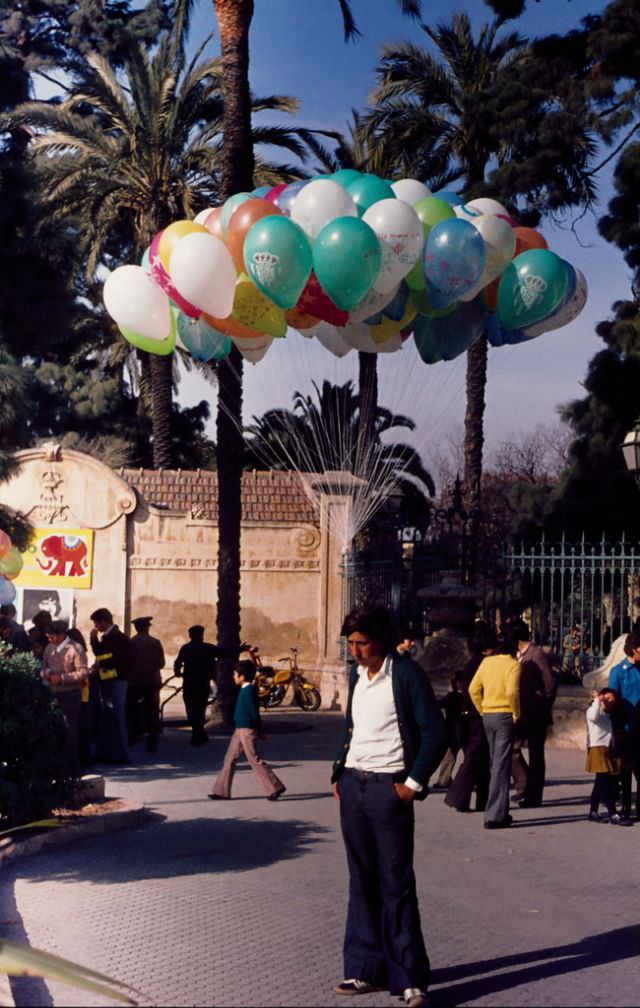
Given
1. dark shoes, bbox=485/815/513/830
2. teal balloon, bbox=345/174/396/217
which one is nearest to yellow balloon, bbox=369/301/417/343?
teal balloon, bbox=345/174/396/217

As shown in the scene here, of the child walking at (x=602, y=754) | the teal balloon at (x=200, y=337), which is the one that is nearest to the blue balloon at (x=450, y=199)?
the teal balloon at (x=200, y=337)

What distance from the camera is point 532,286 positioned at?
13125mm

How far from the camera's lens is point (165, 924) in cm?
744

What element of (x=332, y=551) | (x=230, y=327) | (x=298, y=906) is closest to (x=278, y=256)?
(x=230, y=327)

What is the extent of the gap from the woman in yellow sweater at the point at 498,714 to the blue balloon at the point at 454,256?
140 inches

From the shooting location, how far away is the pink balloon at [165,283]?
1307cm

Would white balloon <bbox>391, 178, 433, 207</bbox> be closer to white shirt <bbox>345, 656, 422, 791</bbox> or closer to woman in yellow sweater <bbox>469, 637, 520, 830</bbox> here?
woman in yellow sweater <bbox>469, 637, 520, 830</bbox>

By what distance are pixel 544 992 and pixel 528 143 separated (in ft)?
64.2

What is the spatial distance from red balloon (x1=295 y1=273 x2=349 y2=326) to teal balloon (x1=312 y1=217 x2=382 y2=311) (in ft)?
1.54

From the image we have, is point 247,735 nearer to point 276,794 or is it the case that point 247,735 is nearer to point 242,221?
point 276,794

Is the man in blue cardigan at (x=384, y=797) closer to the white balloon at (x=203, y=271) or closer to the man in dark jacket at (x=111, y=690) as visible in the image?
the white balloon at (x=203, y=271)

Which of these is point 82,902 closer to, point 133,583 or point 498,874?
point 498,874

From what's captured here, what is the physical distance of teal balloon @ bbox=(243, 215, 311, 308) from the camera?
39.7 ft

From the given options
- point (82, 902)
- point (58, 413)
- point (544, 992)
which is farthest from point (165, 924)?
point (58, 413)
